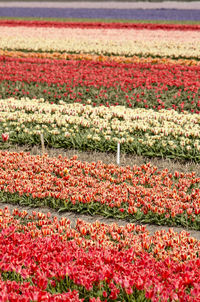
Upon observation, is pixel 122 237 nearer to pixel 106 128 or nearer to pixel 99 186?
pixel 99 186

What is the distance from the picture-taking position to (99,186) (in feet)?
22.8

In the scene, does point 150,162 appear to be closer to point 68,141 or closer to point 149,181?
point 149,181

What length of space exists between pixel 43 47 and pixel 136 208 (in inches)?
819

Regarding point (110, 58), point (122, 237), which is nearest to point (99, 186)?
point (122, 237)

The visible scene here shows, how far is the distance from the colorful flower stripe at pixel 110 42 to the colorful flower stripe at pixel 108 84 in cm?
548

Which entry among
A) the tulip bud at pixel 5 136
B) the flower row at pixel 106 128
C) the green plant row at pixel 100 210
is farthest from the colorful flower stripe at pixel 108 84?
the green plant row at pixel 100 210

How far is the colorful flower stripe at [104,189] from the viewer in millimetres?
6160

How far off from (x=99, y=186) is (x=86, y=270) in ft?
10.0

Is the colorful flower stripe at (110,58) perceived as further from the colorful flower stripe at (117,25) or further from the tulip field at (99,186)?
the colorful flower stripe at (117,25)

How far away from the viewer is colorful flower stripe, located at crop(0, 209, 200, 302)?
363 centimetres

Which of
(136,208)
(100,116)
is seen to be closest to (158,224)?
(136,208)

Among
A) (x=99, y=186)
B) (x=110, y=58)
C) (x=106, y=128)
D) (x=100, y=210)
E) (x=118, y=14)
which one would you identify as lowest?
(x=100, y=210)

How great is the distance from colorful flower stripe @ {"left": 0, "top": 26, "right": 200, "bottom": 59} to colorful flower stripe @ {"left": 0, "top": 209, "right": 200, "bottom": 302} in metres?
18.8

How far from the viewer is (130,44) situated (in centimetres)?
2572
